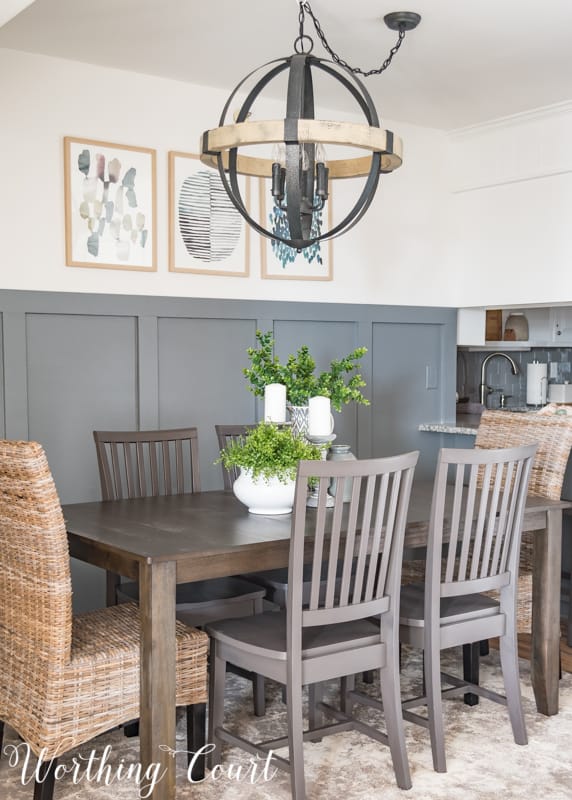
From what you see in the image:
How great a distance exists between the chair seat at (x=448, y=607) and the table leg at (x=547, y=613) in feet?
0.97

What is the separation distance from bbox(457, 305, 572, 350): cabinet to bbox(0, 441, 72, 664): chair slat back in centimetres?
349

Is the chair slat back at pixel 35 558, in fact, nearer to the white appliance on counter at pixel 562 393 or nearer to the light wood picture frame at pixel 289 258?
the light wood picture frame at pixel 289 258

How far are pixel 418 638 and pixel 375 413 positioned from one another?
7.20 feet

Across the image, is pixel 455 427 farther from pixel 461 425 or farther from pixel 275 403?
pixel 275 403

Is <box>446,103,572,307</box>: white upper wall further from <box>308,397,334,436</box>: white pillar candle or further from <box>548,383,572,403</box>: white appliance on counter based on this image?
<box>308,397,334,436</box>: white pillar candle

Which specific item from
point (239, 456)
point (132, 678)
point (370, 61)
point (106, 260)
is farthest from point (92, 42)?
point (132, 678)

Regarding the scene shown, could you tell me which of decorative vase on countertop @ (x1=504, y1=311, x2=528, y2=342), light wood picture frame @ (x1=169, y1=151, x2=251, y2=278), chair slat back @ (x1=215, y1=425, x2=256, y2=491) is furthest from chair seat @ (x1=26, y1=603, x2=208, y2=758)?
decorative vase on countertop @ (x1=504, y1=311, x2=528, y2=342)

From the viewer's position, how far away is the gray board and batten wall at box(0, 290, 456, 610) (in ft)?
12.9

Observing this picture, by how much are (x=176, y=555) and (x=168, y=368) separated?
1984 mm

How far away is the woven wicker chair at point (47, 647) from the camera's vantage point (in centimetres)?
236

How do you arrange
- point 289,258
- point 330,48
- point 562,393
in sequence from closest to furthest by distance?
point 330,48 → point 289,258 → point 562,393

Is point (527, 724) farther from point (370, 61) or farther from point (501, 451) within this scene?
point (370, 61)

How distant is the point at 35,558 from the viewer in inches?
Answer: 95.0

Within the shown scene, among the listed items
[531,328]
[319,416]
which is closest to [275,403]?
[319,416]
